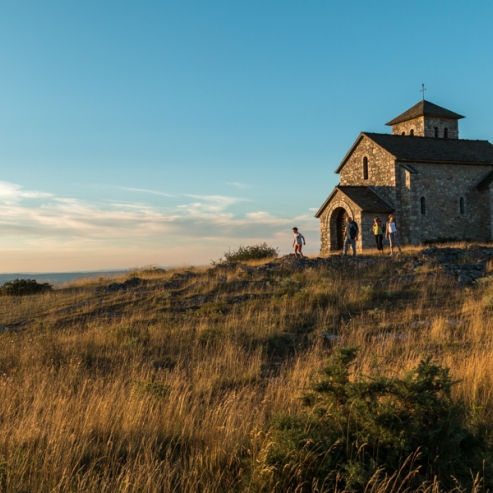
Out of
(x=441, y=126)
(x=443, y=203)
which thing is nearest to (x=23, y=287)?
(x=443, y=203)

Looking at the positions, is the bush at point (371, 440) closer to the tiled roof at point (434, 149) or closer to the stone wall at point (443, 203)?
the stone wall at point (443, 203)

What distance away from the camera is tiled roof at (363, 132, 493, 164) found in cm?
3198

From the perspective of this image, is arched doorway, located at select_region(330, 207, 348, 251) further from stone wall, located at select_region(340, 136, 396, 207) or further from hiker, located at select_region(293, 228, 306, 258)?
hiker, located at select_region(293, 228, 306, 258)

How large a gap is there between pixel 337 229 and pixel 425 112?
11806 mm

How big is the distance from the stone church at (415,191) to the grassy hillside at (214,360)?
34.5 feet

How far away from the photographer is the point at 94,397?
593cm

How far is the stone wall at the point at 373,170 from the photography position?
105 ft

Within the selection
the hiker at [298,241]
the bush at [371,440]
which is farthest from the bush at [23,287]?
the bush at [371,440]

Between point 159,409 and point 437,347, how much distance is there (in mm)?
5614

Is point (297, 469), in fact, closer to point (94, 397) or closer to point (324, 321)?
point (94, 397)

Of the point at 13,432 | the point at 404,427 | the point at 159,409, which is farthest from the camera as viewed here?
the point at 159,409

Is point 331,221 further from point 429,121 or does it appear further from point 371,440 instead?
point 371,440

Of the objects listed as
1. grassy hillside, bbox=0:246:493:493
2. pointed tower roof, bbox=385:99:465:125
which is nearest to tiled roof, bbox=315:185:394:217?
pointed tower roof, bbox=385:99:465:125

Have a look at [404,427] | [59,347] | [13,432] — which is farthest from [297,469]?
[59,347]
